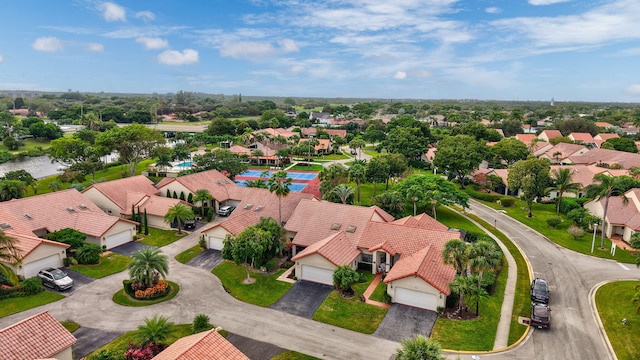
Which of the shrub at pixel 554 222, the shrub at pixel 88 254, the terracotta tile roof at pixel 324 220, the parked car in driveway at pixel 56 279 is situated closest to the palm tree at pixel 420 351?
the terracotta tile roof at pixel 324 220

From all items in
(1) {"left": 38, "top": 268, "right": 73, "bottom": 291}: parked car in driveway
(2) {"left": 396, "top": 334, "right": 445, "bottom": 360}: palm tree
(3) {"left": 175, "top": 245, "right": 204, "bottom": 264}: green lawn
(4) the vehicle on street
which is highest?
(2) {"left": 396, "top": 334, "right": 445, "bottom": 360}: palm tree

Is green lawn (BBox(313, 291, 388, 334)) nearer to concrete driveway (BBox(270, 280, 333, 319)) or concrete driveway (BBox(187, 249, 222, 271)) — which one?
concrete driveway (BBox(270, 280, 333, 319))

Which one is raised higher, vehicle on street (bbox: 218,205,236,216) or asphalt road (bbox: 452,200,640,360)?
vehicle on street (bbox: 218,205,236,216)

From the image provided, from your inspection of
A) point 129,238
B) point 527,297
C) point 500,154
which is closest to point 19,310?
point 129,238

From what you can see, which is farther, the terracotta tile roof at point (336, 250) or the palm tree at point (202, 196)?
the palm tree at point (202, 196)

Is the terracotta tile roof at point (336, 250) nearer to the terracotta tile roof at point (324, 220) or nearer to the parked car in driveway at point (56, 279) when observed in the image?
the terracotta tile roof at point (324, 220)

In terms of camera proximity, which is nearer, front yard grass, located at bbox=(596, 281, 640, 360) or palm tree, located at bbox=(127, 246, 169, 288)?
front yard grass, located at bbox=(596, 281, 640, 360)

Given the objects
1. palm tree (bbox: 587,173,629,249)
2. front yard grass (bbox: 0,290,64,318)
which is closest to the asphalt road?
palm tree (bbox: 587,173,629,249)

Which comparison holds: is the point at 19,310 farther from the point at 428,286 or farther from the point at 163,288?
the point at 428,286
